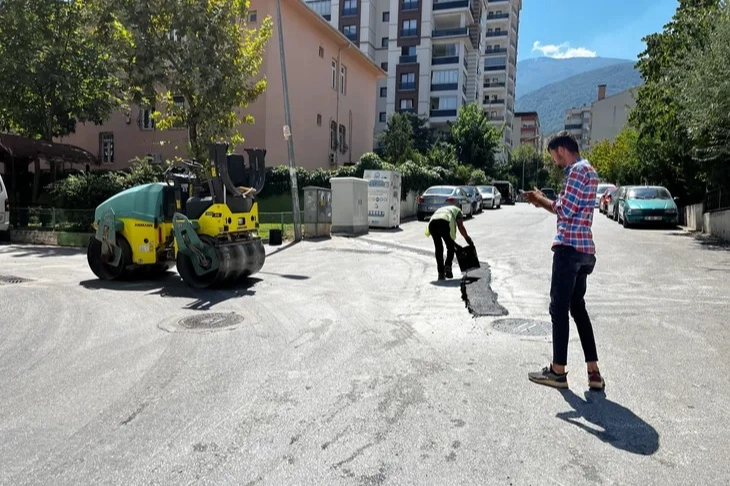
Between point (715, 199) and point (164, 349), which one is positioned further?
point (715, 199)

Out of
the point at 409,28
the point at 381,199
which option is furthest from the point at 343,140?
the point at 409,28

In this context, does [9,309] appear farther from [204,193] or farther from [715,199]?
[715,199]

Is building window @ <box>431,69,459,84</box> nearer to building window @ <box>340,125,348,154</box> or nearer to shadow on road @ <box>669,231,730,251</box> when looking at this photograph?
building window @ <box>340,125,348,154</box>

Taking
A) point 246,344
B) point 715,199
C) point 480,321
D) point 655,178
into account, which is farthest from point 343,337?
point 655,178

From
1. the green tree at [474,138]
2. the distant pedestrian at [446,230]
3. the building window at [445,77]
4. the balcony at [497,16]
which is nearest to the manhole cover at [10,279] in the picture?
the distant pedestrian at [446,230]

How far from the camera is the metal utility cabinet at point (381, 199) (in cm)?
1981

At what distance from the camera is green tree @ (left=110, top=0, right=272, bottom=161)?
1636 cm

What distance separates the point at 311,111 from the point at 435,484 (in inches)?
1164

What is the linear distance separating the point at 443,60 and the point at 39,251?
59712mm

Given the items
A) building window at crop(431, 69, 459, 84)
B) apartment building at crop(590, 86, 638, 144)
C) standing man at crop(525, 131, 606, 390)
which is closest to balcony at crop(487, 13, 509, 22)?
apartment building at crop(590, 86, 638, 144)

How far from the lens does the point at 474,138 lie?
50.6 metres

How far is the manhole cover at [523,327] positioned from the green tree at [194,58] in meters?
12.2

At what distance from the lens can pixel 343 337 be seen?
5789 mm

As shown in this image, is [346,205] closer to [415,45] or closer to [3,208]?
[3,208]
